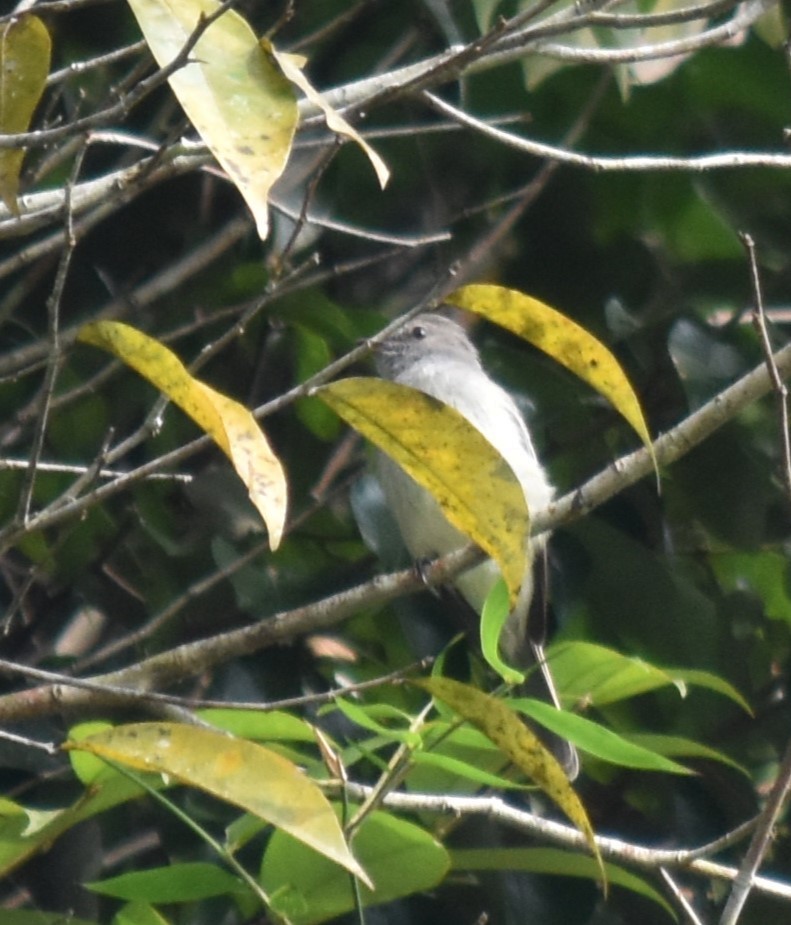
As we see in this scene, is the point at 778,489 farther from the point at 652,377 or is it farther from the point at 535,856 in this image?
the point at 535,856

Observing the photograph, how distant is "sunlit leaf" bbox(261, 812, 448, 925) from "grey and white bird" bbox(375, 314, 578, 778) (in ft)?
3.50

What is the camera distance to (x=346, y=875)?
1814 millimetres

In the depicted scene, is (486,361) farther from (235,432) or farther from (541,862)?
(235,432)

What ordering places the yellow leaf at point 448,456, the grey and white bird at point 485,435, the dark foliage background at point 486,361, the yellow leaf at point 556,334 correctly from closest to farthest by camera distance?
the yellow leaf at point 448,456 → the yellow leaf at point 556,334 → the dark foliage background at point 486,361 → the grey and white bird at point 485,435

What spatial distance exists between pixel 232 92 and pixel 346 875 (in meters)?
0.93

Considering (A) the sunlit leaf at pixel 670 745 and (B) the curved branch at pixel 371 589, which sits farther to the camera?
(A) the sunlit leaf at pixel 670 745

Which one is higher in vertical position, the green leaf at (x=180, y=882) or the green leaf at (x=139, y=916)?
the green leaf at (x=180, y=882)

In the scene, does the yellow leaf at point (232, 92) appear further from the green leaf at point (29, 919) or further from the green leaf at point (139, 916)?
the green leaf at point (29, 919)

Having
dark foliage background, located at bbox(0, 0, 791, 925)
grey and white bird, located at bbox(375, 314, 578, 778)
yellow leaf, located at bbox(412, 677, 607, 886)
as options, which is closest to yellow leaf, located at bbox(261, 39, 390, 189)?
yellow leaf, located at bbox(412, 677, 607, 886)

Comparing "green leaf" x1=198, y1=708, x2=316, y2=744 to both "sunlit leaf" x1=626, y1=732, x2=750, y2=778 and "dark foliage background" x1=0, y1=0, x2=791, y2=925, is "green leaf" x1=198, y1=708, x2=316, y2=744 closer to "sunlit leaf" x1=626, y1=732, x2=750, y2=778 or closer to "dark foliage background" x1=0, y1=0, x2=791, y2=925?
"sunlit leaf" x1=626, y1=732, x2=750, y2=778

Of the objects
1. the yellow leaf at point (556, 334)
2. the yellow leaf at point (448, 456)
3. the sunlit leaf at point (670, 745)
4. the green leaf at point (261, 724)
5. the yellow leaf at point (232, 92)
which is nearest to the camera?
the yellow leaf at point (232, 92)

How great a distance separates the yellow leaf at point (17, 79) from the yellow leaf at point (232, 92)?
20cm


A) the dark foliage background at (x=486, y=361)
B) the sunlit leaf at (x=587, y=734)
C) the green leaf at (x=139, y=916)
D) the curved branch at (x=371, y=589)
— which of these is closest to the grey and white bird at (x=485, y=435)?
the dark foliage background at (x=486, y=361)

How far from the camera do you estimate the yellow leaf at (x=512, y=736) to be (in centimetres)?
140
